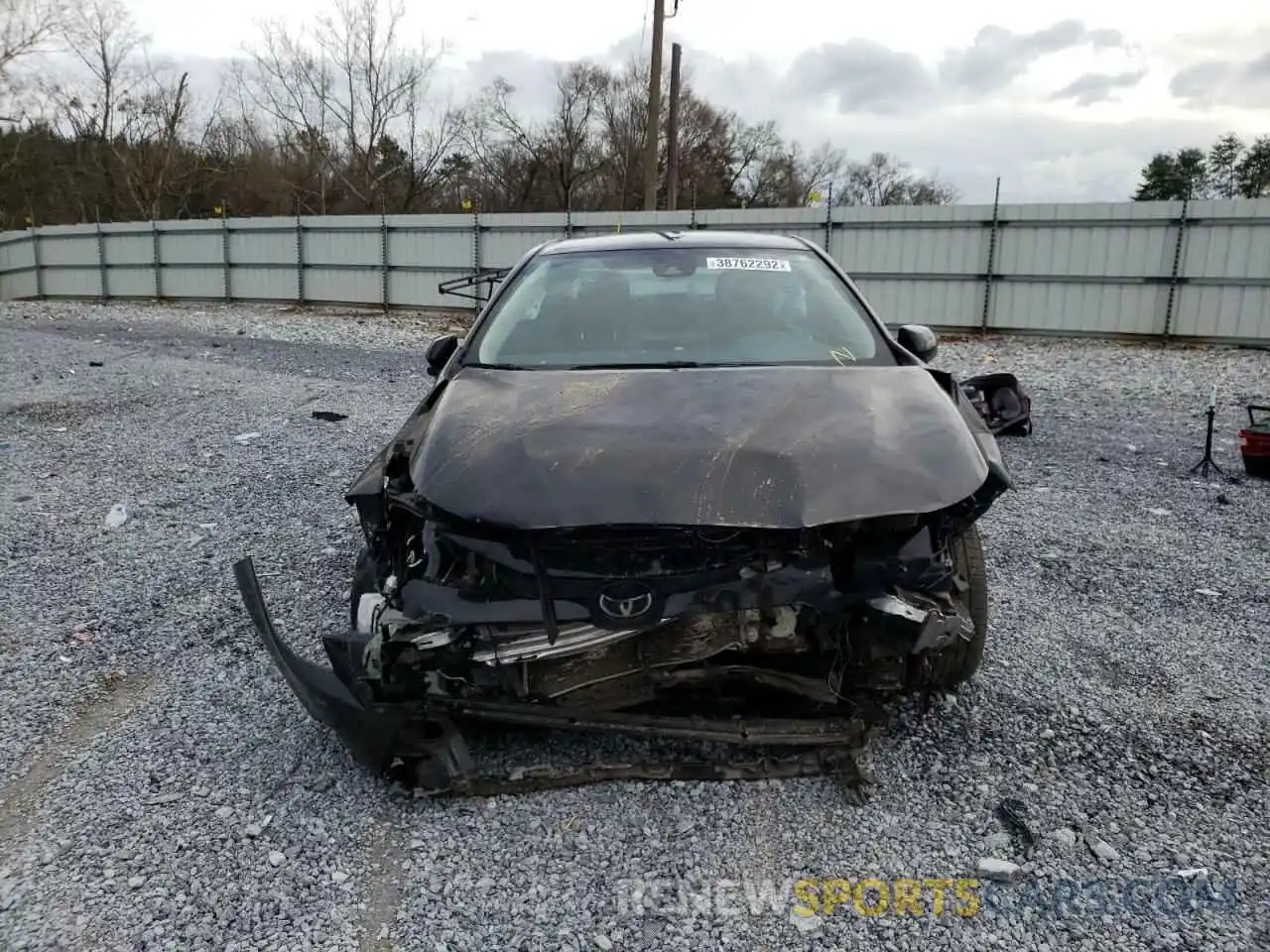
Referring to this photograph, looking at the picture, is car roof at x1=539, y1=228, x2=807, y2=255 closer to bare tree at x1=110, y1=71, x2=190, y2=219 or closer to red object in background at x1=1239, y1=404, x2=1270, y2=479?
red object in background at x1=1239, y1=404, x2=1270, y2=479

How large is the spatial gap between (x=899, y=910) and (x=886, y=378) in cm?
160

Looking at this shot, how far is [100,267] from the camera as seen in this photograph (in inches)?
894

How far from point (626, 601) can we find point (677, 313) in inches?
62.8

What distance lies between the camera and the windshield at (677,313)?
3.30 m

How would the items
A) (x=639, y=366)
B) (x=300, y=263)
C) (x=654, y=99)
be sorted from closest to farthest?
(x=639, y=366) < (x=300, y=263) < (x=654, y=99)

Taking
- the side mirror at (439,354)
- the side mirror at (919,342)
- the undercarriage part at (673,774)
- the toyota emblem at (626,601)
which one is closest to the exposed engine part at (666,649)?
the toyota emblem at (626,601)

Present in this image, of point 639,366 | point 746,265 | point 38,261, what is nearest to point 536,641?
point 639,366

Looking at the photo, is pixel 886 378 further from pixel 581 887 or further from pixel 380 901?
pixel 380 901

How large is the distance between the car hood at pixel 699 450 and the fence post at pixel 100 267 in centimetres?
2384

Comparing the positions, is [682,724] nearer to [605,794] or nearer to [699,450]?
[605,794]

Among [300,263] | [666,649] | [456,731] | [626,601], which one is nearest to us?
[626,601]

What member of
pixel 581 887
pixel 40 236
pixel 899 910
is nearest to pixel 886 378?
pixel 899 910

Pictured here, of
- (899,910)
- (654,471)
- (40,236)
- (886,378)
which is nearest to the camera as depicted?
(899,910)

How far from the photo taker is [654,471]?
90.7 inches
